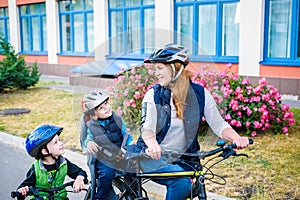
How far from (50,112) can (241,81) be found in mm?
4903

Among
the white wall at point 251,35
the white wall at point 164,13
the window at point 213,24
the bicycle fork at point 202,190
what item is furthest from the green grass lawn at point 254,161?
the white wall at point 164,13

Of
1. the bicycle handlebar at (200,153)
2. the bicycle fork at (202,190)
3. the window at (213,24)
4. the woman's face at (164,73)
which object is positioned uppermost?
the window at (213,24)

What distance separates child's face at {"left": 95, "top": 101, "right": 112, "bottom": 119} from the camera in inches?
131

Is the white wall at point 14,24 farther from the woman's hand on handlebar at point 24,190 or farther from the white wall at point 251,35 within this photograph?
the woman's hand on handlebar at point 24,190

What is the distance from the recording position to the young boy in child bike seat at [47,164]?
340cm

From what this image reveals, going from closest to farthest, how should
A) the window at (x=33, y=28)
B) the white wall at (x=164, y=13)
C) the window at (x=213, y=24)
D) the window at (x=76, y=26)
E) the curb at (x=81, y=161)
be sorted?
the curb at (x=81, y=161) → the window at (x=213, y=24) → the white wall at (x=164, y=13) → the window at (x=76, y=26) → the window at (x=33, y=28)

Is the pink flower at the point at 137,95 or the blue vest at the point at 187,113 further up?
the blue vest at the point at 187,113

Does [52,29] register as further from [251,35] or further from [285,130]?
[285,130]

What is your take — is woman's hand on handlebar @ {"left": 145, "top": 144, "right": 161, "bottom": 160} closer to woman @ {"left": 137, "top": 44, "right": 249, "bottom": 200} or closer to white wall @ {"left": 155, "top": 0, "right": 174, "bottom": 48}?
woman @ {"left": 137, "top": 44, "right": 249, "bottom": 200}

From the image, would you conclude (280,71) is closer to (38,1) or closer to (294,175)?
→ (294,175)

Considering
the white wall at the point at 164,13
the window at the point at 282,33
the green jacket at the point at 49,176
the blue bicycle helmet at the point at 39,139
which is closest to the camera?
the blue bicycle helmet at the point at 39,139

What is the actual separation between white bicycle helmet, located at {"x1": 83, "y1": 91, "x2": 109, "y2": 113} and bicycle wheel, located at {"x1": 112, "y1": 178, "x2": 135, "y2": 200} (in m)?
0.63

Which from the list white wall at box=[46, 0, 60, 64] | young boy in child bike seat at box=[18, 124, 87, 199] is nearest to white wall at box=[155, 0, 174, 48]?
white wall at box=[46, 0, 60, 64]

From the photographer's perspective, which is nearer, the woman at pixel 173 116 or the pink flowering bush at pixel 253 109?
the woman at pixel 173 116
